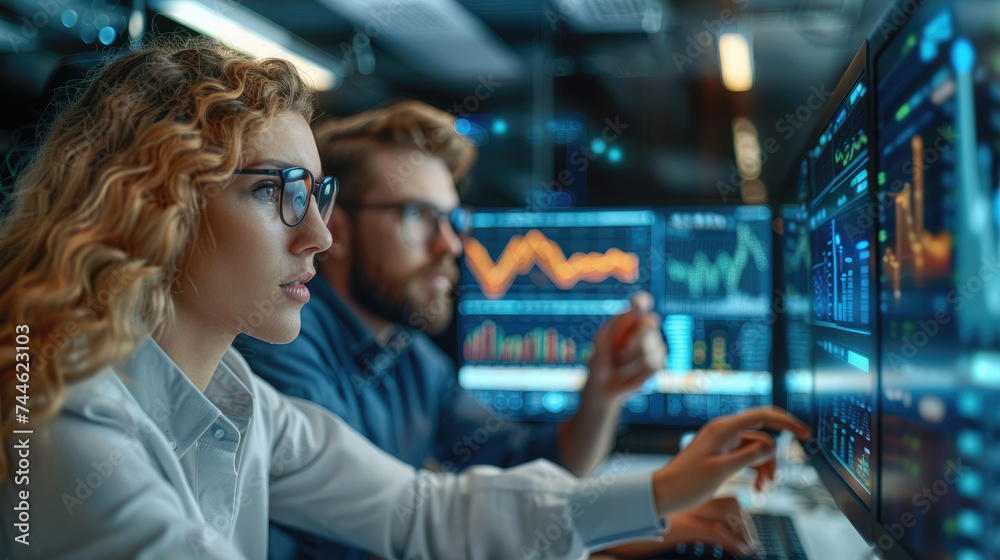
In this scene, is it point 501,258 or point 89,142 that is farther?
point 501,258

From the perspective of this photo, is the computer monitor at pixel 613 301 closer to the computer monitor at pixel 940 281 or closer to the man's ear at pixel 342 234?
the man's ear at pixel 342 234

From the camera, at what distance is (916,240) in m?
0.54

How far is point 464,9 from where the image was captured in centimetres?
199

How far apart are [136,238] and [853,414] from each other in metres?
0.71

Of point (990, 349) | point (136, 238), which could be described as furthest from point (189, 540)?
point (990, 349)

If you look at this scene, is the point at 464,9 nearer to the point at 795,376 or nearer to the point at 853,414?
the point at 795,376

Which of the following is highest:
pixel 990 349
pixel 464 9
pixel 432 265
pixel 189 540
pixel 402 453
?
pixel 464 9

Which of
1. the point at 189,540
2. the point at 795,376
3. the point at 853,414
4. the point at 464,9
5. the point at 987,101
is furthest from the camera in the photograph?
the point at 464,9

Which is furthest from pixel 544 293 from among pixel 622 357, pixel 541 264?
pixel 622 357

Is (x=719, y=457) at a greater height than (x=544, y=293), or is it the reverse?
(x=544, y=293)

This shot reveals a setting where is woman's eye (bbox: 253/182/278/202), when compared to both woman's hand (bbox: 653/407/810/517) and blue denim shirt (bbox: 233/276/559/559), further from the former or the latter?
woman's hand (bbox: 653/407/810/517)

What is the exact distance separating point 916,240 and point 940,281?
0.04 m

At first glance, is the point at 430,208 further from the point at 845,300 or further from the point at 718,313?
the point at 845,300

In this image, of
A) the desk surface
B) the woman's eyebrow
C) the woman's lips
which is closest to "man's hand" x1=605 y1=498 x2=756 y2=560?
the desk surface
